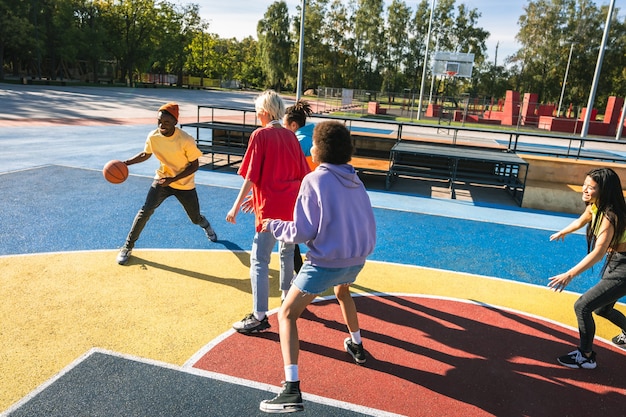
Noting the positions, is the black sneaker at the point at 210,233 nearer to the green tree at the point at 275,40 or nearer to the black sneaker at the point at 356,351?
the black sneaker at the point at 356,351

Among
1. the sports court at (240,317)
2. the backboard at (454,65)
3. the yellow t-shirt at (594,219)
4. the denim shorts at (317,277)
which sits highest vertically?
the backboard at (454,65)

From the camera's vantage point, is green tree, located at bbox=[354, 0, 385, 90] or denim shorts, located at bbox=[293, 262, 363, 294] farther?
green tree, located at bbox=[354, 0, 385, 90]

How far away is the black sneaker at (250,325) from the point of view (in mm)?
4289

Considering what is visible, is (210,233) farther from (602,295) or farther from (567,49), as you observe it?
(567,49)

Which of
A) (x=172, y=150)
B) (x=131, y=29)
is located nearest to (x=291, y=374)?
(x=172, y=150)

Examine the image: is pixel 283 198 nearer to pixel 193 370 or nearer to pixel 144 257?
pixel 193 370

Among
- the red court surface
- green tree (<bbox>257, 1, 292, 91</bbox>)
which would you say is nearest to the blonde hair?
the red court surface

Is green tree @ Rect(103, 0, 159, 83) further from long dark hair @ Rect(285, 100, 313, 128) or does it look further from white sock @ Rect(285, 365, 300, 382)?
white sock @ Rect(285, 365, 300, 382)

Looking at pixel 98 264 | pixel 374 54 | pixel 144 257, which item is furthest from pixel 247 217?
pixel 374 54

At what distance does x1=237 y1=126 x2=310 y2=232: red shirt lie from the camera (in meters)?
4.04

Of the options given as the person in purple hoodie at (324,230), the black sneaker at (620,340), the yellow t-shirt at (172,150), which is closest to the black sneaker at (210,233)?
the yellow t-shirt at (172,150)

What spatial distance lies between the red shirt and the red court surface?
3.97 ft

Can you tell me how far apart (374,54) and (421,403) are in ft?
239

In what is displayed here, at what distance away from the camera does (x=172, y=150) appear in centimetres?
571
